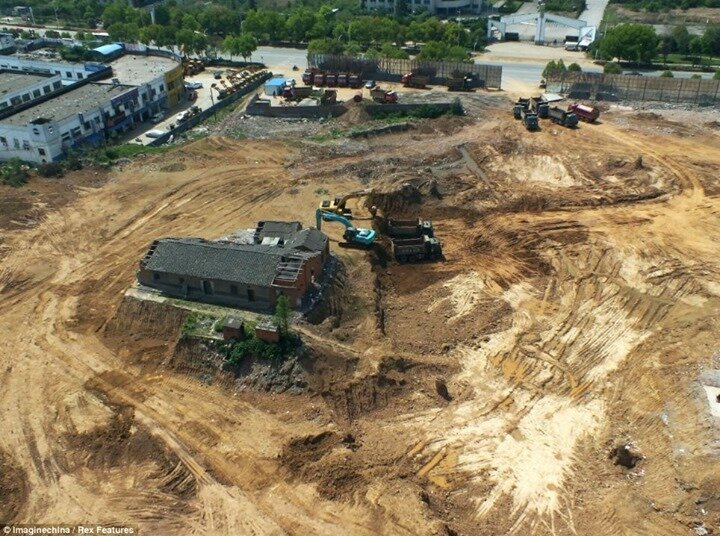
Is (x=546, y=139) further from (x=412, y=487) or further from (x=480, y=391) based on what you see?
(x=412, y=487)

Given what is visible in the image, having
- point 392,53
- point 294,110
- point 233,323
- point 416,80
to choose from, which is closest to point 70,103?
point 294,110

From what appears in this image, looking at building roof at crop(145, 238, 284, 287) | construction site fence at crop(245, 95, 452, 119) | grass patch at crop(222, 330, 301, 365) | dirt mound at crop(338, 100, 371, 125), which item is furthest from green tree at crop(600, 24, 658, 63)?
grass patch at crop(222, 330, 301, 365)

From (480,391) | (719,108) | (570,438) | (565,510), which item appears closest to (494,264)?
(480,391)

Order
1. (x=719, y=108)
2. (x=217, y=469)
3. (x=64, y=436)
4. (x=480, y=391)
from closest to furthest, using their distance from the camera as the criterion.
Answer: (x=217, y=469), (x=64, y=436), (x=480, y=391), (x=719, y=108)

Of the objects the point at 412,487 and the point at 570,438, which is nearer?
the point at 412,487

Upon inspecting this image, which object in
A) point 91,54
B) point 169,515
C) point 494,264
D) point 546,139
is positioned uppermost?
point 91,54

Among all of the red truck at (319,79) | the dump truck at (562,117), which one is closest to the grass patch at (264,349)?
the dump truck at (562,117)

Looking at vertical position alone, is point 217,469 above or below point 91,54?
below
